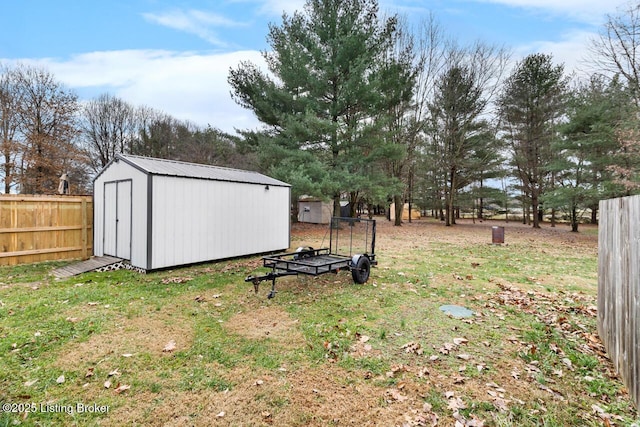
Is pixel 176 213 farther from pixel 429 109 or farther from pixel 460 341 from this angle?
pixel 429 109

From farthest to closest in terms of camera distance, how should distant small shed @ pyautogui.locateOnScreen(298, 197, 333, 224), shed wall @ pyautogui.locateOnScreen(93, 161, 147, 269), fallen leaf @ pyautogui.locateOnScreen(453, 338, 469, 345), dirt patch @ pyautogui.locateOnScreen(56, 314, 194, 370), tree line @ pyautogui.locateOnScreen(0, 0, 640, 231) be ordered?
distant small shed @ pyautogui.locateOnScreen(298, 197, 333, 224) → tree line @ pyautogui.locateOnScreen(0, 0, 640, 231) → shed wall @ pyautogui.locateOnScreen(93, 161, 147, 269) → fallen leaf @ pyautogui.locateOnScreen(453, 338, 469, 345) → dirt patch @ pyautogui.locateOnScreen(56, 314, 194, 370)

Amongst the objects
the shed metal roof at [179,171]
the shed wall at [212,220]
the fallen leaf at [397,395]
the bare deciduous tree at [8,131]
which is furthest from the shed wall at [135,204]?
the bare deciduous tree at [8,131]

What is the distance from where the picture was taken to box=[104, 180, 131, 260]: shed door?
7.30 metres

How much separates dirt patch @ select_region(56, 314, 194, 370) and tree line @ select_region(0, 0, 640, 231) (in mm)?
9621

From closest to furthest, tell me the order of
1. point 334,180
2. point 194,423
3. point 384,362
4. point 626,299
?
point 194,423, point 626,299, point 384,362, point 334,180

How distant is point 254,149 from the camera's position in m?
16.4

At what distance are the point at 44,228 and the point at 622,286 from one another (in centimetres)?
1108

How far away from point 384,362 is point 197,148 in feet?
81.2

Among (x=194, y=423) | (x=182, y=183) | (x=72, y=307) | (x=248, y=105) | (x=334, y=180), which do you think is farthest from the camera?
(x=248, y=105)

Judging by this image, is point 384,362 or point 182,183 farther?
point 182,183

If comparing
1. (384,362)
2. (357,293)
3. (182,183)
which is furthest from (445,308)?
(182,183)

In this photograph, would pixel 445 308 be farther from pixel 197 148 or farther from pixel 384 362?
pixel 197 148

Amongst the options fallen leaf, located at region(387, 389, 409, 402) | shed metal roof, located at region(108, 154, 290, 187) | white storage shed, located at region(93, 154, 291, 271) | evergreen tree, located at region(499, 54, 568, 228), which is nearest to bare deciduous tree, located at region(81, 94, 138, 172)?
white storage shed, located at region(93, 154, 291, 271)

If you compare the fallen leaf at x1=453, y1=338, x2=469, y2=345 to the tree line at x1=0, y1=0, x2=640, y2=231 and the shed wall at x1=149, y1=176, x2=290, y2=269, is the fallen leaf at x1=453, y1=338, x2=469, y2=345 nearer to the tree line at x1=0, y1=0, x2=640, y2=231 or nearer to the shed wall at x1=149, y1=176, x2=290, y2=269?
the shed wall at x1=149, y1=176, x2=290, y2=269
